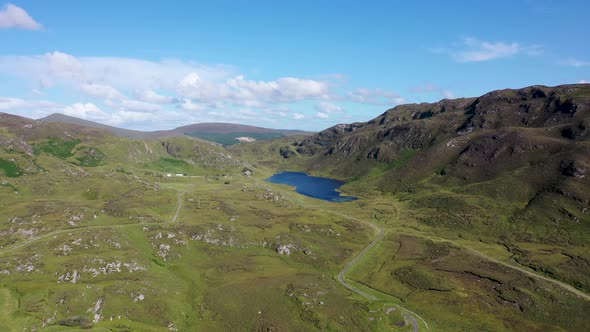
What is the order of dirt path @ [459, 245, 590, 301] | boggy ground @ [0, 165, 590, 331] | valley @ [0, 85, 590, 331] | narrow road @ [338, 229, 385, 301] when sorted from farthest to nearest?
dirt path @ [459, 245, 590, 301] < narrow road @ [338, 229, 385, 301] < valley @ [0, 85, 590, 331] < boggy ground @ [0, 165, 590, 331]

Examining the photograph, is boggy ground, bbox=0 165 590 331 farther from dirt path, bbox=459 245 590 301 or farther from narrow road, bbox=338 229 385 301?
dirt path, bbox=459 245 590 301

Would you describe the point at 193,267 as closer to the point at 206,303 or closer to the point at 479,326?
the point at 206,303

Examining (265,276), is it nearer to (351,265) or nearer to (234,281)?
(234,281)

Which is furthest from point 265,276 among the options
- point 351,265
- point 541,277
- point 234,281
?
point 541,277

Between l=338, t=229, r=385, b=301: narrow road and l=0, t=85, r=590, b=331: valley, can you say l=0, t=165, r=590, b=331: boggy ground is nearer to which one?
l=0, t=85, r=590, b=331: valley

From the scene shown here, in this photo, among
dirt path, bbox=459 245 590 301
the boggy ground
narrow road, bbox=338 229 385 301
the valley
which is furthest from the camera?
dirt path, bbox=459 245 590 301

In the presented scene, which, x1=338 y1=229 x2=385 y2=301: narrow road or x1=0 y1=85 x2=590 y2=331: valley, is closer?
x1=0 y1=85 x2=590 y2=331: valley

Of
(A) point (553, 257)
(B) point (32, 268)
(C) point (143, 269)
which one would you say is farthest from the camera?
(A) point (553, 257)

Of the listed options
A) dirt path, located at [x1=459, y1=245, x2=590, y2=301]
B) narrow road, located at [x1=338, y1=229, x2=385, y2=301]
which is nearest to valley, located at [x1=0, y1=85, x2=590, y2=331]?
narrow road, located at [x1=338, y1=229, x2=385, y2=301]

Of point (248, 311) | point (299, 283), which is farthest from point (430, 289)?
point (248, 311)

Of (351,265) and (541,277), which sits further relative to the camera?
(351,265)

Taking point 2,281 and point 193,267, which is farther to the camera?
point 193,267
